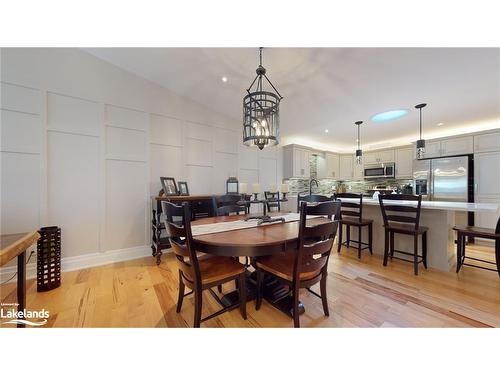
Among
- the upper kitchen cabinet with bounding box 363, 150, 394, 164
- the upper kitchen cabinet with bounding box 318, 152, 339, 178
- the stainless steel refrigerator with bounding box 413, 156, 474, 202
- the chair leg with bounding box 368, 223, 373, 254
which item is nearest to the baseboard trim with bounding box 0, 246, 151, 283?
the chair leg with bounding box 368, 223, 373, 254

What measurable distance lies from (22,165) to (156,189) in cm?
147

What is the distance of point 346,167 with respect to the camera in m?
5.98

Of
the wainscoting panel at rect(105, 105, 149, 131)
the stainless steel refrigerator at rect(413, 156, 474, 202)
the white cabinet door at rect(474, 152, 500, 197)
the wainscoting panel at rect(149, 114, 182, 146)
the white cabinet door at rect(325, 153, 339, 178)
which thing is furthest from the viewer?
the white cabinet door at rect(325, 153, 339, 178)

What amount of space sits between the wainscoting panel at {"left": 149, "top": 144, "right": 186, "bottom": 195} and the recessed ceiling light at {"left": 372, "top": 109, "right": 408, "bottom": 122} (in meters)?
3.76

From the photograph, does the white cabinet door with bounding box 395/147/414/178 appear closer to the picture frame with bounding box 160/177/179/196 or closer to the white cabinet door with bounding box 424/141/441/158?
the white cabinet door with bounding box 424/141/441/158

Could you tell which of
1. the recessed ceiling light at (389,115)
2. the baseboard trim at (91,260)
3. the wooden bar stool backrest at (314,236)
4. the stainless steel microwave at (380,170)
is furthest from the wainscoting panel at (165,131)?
the stainless steel microwave at (380,170)

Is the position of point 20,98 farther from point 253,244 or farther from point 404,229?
point 404,229

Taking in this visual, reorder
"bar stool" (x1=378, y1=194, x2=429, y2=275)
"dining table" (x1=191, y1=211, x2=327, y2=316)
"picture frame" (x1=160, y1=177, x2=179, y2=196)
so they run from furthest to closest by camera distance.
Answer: "picture frame" (x1=160, y1=177, x2=179, y2=196), "bar stool" (x1=378, y1=194, x2=429, y2=275), "dining table" (x1=191, y1=211, x2=327, y2=316)

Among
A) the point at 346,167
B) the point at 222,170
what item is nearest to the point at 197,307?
the point at 222,170

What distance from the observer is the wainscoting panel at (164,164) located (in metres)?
3.01

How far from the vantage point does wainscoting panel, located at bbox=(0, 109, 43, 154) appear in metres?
2.06

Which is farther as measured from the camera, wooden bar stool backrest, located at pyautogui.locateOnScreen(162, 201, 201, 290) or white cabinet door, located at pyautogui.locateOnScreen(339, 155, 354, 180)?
white cabinet door, located at pyautogui.locateOnScreen(339, 155, 354, 180)
